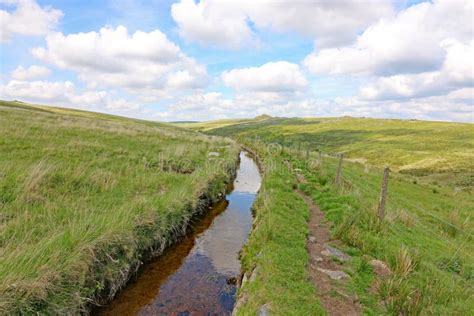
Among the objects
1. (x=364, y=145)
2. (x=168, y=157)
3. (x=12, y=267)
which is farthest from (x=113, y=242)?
(x=364, y=145)

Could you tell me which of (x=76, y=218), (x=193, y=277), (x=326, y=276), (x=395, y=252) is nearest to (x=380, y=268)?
(x=395, y=252)

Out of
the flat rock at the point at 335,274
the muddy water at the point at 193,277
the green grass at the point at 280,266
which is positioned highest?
the green grass at the point at 280,266

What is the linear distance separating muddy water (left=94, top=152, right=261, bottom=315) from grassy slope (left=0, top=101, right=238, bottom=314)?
49cm

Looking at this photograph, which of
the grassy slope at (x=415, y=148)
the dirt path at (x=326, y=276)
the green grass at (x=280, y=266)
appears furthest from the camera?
the grassy slope at (x=415, y=148)

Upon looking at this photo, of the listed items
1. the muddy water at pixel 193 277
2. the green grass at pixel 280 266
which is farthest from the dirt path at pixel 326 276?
the muddy water at pixel 193 277

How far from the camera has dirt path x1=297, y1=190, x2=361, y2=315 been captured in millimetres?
6621

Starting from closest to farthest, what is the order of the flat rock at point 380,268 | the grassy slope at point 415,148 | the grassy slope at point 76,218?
the grassy slope at point 76,218 < the flat rock at point 380,268 < the grassy slope at point 415,148

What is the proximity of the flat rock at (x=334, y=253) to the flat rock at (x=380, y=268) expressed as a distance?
690 millimetres

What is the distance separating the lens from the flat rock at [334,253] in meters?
8.95

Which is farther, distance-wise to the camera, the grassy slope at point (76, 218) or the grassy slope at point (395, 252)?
the grassy slope at point (395, 252)

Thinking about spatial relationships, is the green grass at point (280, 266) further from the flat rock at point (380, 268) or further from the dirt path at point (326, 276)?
the flat rock at point (380, 268)

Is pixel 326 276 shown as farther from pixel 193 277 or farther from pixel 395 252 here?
pixel 193 277

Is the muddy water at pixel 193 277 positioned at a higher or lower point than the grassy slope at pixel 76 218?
lower

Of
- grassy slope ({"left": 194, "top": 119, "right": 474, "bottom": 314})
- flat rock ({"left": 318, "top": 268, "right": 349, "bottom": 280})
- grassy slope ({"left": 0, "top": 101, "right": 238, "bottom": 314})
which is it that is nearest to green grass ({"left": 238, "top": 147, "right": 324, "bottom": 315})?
grassy slope ({"left": 194, "top": 119, "right": 474, "bottom": 314})
